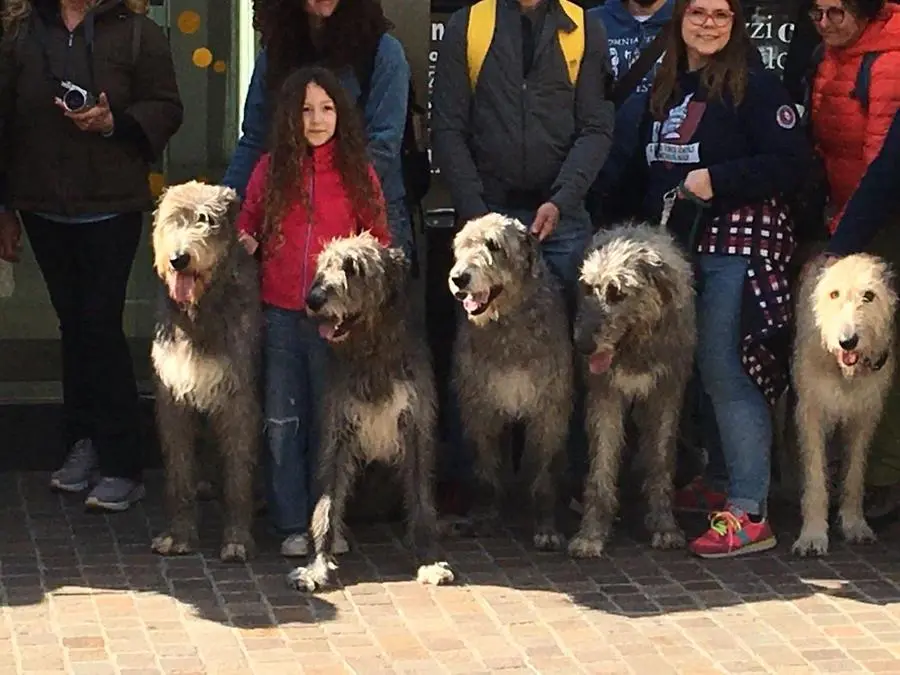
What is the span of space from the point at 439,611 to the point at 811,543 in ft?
5.50

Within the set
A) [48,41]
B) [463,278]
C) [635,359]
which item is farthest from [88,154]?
[635,359]

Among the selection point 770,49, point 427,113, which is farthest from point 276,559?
point 770,49

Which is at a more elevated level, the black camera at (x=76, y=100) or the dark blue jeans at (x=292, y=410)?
the black camera at (x=76, y=100)

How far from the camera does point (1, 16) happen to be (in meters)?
7.30

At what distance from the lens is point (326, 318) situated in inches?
241

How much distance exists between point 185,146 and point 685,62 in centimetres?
283

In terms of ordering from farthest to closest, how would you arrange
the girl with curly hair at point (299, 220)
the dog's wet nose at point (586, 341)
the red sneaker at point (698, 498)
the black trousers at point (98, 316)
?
the red sneaker at point (698, 498) → the black trousers at point (98, 316) → the girl with curly hair at point (299, 220) → the dog's wet nose at point (586, 341)

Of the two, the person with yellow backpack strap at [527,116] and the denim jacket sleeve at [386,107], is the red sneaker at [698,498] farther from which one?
the denim jacket sleeve at [386,107]

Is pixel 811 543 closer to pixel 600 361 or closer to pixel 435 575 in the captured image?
pixel 600 361

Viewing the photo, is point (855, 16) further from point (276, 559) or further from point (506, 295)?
point (276, 559)

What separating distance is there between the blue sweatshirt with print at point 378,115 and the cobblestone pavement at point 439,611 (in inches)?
59.3

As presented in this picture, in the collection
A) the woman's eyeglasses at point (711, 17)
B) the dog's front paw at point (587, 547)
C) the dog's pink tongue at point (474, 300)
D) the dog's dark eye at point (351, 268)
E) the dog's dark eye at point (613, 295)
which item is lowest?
the dog's front paw at point (587, 547)

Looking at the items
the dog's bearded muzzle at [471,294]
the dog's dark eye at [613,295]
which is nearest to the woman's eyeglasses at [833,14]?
the dog's dark eye at [613,295]

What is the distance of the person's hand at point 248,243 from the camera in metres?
6.41
